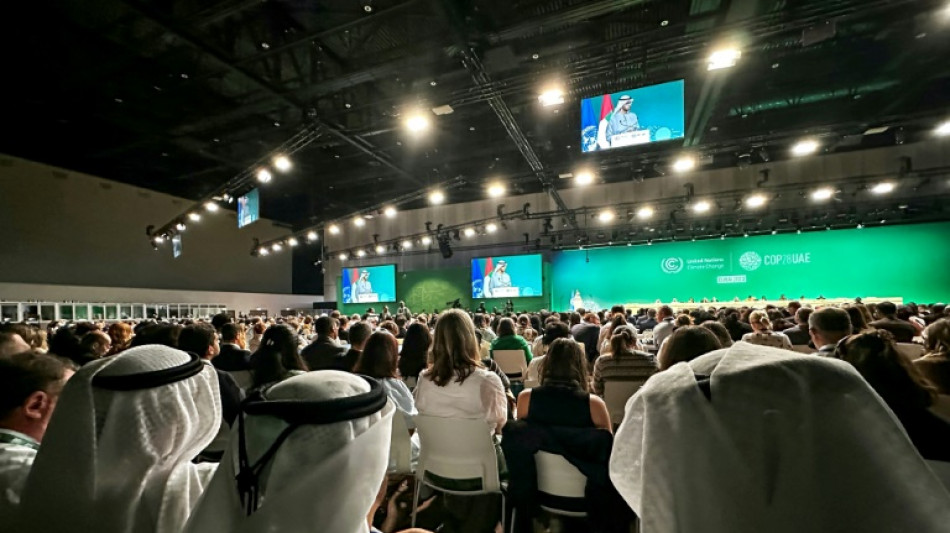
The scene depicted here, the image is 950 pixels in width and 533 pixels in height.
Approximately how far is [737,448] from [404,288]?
59.8ft

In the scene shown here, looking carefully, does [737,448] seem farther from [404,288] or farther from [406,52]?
[404,288]

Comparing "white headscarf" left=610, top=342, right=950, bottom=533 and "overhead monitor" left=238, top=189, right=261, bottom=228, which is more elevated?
"overhead monitor" left=238, top=189, right=261, bottom=228

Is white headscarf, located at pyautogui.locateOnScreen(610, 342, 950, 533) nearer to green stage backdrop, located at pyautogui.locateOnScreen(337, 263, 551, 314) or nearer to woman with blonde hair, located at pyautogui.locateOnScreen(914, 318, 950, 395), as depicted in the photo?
woman with blonde hair, located at pyautogui.locateOnScreen(914, 318, 950, 395)

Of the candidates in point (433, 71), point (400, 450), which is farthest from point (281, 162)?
point (400, 450)

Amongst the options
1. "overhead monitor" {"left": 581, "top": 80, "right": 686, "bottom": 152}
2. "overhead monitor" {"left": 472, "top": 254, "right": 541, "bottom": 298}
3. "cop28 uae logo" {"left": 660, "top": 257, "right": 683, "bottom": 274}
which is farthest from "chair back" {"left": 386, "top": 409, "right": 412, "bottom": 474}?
"cop28 uae logo" {"left": 660, "top": 257, "right": 683, "bottom": 274}

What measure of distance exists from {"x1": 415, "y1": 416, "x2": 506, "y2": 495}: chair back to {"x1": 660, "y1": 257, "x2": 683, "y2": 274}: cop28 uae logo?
14527 mm

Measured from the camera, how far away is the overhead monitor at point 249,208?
9492 mm

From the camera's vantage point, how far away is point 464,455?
2.29 metres

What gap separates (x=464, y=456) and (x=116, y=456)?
171 centimetres

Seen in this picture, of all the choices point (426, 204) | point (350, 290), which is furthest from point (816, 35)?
point (350, 290)

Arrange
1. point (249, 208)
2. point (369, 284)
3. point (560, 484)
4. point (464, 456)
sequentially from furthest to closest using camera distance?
point (369, 284) → point (249, 208) → point (464, 456) → point (560, 484)

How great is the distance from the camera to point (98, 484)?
0.86 m

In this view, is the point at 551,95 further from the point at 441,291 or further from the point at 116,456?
the point at 441,291

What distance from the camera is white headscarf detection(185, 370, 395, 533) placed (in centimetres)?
67
